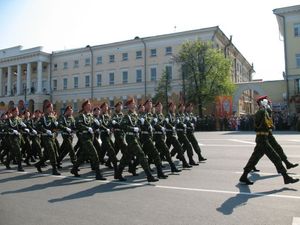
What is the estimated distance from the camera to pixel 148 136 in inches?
376

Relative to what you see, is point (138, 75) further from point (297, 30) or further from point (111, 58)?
point (297, 30)

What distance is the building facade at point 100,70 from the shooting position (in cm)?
4806

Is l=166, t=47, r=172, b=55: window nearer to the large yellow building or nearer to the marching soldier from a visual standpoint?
the large yellow building

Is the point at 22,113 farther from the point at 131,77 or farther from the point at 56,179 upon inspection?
the point at 131,77

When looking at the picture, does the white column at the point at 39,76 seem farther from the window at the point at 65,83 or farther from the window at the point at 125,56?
the window at the point at 125,56

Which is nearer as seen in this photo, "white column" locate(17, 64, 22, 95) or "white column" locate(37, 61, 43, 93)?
"white column" locate(37, 61, 43, 93)

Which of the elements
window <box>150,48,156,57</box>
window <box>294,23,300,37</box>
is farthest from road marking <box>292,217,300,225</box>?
window <box>150,48,156,57</box>

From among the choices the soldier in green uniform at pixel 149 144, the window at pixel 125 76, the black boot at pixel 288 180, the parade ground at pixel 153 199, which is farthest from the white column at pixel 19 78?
the black boot at pixel 288 180

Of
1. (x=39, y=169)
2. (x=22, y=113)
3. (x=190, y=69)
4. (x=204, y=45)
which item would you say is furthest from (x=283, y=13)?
(x=39, y=169)

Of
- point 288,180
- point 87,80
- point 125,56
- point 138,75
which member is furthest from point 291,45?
point 288,180

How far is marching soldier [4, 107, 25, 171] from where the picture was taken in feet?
38.0

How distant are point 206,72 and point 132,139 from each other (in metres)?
32.8

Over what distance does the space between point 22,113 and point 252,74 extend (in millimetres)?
69858

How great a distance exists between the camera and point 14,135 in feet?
38.7
